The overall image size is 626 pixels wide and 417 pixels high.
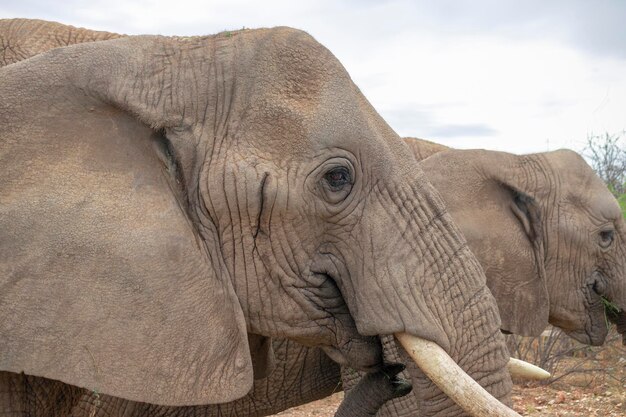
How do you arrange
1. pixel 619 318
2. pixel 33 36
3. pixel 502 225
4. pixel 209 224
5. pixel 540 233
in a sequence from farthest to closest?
pixel 619 318
pixel 540 233
pixel 502 225
pixel 33 36
pixel 209 224

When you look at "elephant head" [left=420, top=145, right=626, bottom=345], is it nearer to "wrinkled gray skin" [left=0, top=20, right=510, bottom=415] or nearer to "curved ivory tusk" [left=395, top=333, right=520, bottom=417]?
"wrinkled gray skin" [left=0, top=20, right=510, bottom=415]

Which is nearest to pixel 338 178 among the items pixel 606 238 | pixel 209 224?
pixel 209 224

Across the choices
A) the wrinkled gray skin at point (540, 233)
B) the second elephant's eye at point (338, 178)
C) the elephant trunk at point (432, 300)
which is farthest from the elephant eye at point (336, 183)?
the wrinkled gray skin at point (540, 233)

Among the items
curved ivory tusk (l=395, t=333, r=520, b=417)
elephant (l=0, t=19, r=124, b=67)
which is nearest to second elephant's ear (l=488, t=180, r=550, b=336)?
elephant (l=0, t=19, r=124, b=67)

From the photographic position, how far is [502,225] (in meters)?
5.73

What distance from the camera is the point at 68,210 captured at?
9.16 feet

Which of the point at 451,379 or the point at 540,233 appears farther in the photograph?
the point at 540,233

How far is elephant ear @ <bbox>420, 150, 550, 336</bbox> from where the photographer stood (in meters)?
5.58

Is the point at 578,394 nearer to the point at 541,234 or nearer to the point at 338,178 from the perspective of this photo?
the point at 541,234

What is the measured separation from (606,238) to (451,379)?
334 centimetres

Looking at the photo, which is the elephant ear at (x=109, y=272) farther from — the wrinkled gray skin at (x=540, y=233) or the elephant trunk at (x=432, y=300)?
the wrinkled gray skin at (x=540, y=233)

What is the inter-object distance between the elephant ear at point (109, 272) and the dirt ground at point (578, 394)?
455 centimetres

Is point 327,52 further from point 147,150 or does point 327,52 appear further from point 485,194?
point 485,194

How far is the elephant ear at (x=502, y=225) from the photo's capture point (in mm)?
5578
